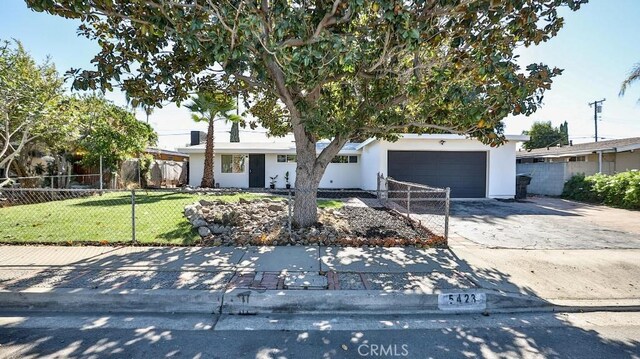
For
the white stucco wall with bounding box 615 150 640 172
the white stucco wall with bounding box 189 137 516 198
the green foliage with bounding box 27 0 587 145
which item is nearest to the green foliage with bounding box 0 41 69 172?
the green foliage with bounding box 27 0 587 145

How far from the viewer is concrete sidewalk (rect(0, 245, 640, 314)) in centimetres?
402

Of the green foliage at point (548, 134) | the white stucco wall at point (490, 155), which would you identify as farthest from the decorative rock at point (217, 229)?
the green foliage at point (548, 134)

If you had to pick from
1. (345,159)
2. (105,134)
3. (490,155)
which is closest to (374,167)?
(345,159)

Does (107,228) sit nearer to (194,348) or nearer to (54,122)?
(194,348)

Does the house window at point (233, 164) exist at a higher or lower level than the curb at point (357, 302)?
higher

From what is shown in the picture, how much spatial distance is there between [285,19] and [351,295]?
14.1 feet

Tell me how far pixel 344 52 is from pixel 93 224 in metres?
7.32

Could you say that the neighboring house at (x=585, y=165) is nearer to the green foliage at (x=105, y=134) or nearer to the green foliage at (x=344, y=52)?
the green foliage at (x=344, y=52)

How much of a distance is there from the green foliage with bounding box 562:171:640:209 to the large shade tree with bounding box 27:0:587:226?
34.3 ft

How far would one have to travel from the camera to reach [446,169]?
1534 centimetres

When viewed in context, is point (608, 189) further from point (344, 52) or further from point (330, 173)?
point (344, 52)

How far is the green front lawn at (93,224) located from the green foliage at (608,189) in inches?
647

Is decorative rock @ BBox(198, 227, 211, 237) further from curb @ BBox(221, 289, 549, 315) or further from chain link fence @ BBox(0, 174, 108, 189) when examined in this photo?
chain link fence @ BBox(0, 174, 108, 189)

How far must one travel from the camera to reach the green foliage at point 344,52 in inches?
198
